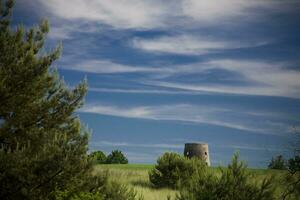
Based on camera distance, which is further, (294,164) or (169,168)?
(169,168)

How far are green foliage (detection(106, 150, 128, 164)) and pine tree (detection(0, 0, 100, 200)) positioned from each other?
219 ft

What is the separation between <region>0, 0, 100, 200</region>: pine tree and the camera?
41.6ft

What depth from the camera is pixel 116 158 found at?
82.2 meters

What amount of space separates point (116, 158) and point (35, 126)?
6753 cm

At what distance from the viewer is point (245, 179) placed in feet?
37.5

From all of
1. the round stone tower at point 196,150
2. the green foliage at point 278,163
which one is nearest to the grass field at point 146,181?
the green foliage at point 278,163

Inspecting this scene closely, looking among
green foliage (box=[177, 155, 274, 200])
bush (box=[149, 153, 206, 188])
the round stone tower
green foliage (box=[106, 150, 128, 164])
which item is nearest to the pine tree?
green foliage (box=[177, 155, 274, 200])

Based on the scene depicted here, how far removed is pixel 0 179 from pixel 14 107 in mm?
3051

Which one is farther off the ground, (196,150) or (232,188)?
(196,150)

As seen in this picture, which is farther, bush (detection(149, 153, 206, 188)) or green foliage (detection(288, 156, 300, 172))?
bush (detection(149, 153, 206, 188))

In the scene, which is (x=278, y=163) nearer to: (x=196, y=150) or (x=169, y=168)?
(x=169, y=168)

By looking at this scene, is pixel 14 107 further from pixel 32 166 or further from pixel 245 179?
pixel 245 179

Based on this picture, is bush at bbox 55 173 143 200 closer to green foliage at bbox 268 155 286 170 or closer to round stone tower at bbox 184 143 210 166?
green foliage at bbox 268 155 286 170

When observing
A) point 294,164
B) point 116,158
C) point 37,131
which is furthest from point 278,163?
point 116,158
